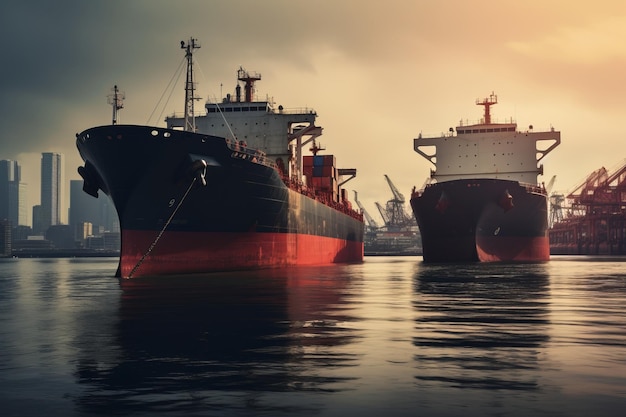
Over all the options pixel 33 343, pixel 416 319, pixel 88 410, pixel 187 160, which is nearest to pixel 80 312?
pixel 33 343

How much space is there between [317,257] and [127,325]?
137 feet

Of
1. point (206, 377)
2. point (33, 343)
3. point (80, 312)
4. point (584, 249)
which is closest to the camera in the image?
point (206, 377)

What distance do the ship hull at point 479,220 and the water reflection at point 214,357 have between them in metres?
→ 39.6

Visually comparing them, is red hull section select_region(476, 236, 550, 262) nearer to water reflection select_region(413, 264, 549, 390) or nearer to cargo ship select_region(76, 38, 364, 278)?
cargo ship select_region(76, 38, 364, 278)

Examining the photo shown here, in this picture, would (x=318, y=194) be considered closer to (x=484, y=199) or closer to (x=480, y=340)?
(x=484, y=199)

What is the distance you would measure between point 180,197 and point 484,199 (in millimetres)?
29371

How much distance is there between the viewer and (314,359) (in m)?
9.23

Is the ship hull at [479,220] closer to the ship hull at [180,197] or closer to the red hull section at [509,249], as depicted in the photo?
the red hull section at [509,249]

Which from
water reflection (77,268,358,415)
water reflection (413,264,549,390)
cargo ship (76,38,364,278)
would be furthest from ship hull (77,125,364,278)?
water reflection (413,264,549,390)

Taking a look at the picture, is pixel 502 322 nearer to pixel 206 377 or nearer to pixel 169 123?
pixel 206 377

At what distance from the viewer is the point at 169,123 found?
56.1 m

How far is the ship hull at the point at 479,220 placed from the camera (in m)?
55.5

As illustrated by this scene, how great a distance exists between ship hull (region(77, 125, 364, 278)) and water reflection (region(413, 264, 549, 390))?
A: 53.9ft

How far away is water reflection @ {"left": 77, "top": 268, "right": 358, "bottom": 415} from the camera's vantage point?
6.82 meters
